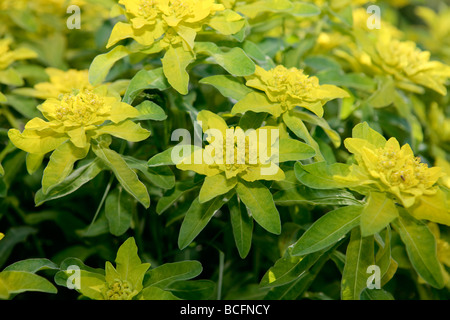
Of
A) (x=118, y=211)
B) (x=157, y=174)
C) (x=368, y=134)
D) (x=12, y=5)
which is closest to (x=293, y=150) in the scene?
(x=368, y=134)

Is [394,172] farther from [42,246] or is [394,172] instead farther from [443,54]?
[443,54]

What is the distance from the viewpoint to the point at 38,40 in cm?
147

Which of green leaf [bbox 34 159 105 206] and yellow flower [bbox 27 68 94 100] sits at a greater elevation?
yellow flower [bbox 27 68 94 100]

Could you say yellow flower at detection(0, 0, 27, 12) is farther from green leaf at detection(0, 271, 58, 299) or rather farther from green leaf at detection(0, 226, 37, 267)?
green leaf at detection(0, 271, 58, 299)

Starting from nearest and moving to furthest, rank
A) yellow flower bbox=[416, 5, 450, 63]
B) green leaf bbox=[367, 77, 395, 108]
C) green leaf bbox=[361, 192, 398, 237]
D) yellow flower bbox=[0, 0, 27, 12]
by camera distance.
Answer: green leaf bbox=[361, 192, 398, 237] → green leaf bbox=[367, 77, 395, 108] → yellow flower bbox=[0, 0, 27, 12] → yellow flower bbox=[416, 5, 450, 63]

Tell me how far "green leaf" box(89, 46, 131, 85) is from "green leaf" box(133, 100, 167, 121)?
0.11 meters

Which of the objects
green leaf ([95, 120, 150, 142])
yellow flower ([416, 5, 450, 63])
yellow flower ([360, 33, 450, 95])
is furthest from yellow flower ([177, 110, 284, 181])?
yellow flower ([416, 5, 450, 63])

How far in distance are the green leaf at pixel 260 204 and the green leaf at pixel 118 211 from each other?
0.26m

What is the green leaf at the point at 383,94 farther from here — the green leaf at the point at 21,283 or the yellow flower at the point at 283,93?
the green leaf at the point at 21,283

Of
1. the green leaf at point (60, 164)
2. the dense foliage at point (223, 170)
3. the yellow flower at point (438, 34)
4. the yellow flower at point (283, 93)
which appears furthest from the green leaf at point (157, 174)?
the yellow flower at point (438, 34)

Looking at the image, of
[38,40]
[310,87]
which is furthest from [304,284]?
[38,40]

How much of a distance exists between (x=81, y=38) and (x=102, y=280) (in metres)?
1.00

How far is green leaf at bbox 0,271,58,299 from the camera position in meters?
0.79

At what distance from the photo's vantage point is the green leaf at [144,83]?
3.01ft
